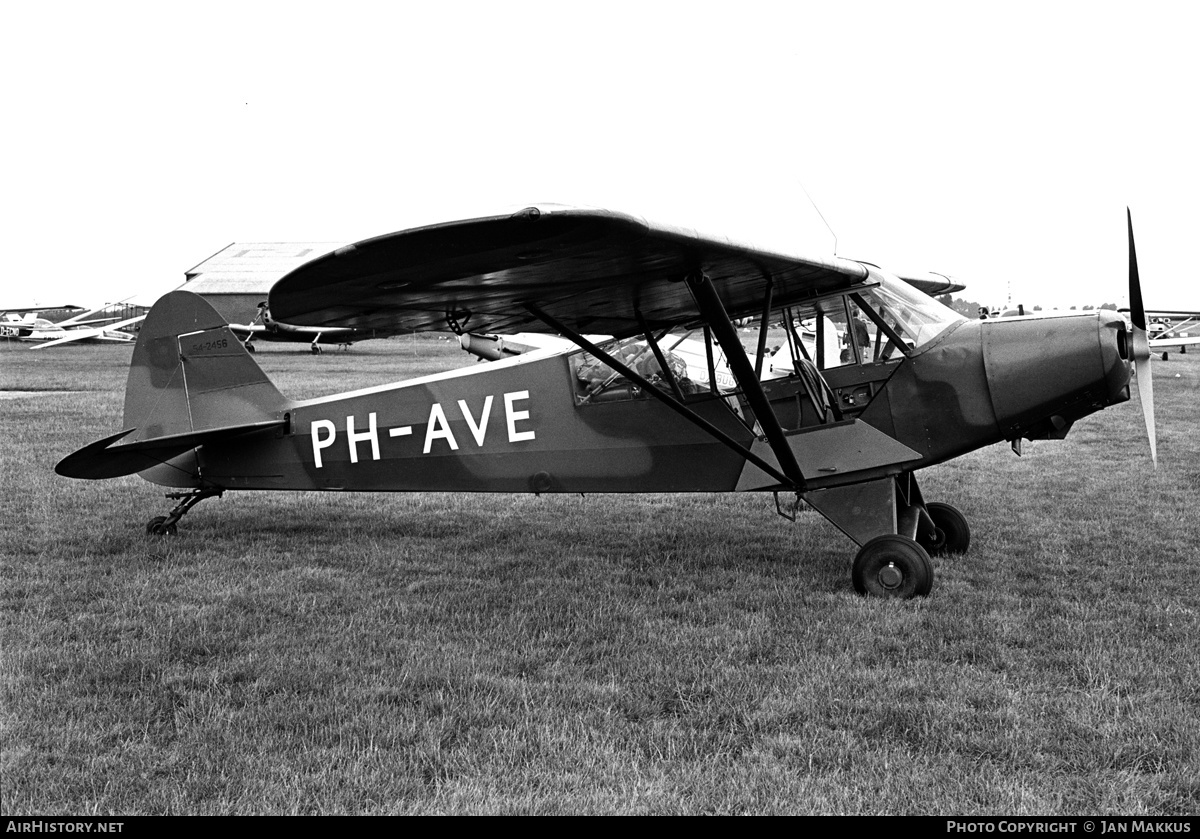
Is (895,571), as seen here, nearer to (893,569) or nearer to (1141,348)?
(893,569)

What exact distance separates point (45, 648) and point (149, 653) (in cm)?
55

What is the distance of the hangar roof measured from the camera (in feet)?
187

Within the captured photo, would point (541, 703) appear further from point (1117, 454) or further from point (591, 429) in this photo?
point (1117, 454)

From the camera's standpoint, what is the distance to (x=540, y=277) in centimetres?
492

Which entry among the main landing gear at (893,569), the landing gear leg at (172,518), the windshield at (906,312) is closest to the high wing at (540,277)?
the windshield at (906,312)

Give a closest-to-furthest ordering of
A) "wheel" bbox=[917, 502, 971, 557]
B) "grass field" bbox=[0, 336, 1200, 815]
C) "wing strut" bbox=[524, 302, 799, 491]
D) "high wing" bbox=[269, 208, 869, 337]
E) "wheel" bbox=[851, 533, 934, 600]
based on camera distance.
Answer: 1. "grass field" bbox=[0, 336, 1200, 815]
2. "high wing" bbox=[269, 208, 869, 337]
3. "wheel" bbox=[851, 533, 934, 600]
4. "wing strut" bbox=[524, 302, 799, 491]
5. "wheel" bbox=[917, 502, 971, 557]

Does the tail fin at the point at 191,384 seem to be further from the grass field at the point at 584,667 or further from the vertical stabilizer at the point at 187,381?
the grass field at the point at 584,667

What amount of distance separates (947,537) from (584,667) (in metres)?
3.59

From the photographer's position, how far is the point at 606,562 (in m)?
6.64

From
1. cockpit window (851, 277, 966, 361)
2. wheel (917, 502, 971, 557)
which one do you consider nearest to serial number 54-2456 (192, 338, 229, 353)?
cockpit window (851, 277, 966, 361)

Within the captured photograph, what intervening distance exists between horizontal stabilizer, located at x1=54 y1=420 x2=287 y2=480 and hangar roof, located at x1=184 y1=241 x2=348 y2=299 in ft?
163

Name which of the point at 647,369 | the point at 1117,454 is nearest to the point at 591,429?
the point at 647,369

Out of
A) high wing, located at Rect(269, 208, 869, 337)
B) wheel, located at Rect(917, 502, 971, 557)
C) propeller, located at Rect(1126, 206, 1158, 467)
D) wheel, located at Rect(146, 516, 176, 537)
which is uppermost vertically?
high wing, located at Rect(269, 208, 869, 337)

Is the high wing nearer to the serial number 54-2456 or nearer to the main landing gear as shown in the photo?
the main landing gear
